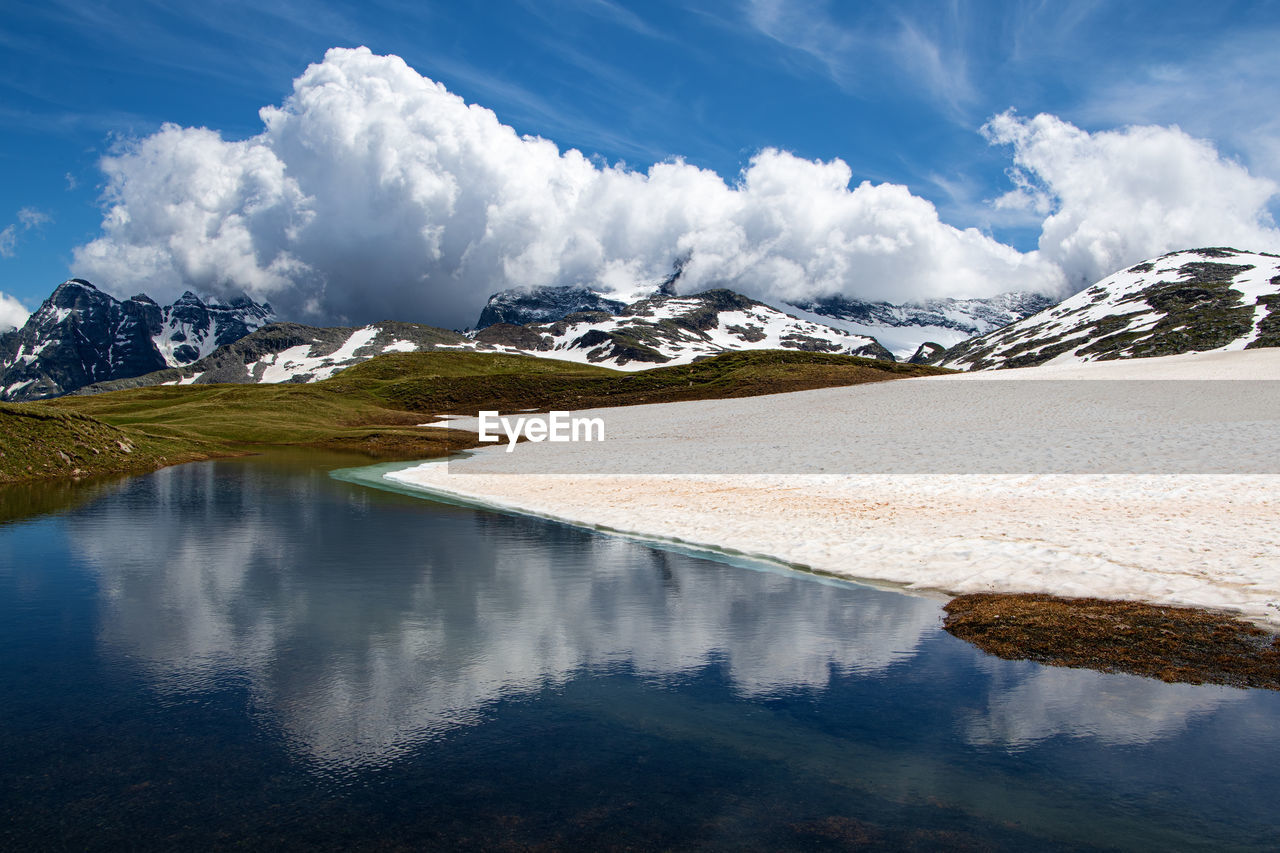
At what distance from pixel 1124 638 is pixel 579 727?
429 inches

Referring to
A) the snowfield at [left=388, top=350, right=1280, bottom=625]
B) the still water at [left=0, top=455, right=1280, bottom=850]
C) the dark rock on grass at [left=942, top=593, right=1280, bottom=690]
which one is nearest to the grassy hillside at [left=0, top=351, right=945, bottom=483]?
the snowfield at [left=388, top=350, right=1280, bottom=625]

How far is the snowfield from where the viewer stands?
19.8 metres

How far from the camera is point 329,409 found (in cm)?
10788

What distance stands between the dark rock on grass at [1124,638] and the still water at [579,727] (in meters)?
0.57

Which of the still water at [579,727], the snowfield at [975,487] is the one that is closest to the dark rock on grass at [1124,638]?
the still water at [579,727]

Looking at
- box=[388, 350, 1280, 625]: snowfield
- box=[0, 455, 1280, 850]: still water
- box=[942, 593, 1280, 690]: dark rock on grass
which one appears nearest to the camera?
box=[0, 455, 1280, 850]: still water

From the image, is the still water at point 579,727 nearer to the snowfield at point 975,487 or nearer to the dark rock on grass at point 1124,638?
the dark rock on grass at point 1124,638

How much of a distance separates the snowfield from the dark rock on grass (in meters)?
1.15

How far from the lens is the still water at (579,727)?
885cm

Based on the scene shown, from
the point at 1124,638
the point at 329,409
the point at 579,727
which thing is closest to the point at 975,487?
the point at 1124,638

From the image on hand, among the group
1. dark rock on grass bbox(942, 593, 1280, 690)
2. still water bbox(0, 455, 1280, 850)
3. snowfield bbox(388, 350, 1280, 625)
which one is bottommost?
still water bbox(0, 455, 1280, 850)

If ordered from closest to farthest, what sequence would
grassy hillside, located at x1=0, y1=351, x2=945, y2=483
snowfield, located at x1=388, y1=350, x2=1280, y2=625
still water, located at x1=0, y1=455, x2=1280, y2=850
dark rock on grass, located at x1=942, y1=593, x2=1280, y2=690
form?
still water, located at x1=0, y1=455, x2=1280, y2=850 → dark rock on grass, located at x1=942, y1=593, x2=1280, y2=690 → snowfield, located at x1=388, y1=350, x2=1280, y2=625 → grassy hillside, located at x1=0, y1=351, x2=945, y2=483

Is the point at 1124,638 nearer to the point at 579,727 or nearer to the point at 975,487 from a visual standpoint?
the point at 579,727

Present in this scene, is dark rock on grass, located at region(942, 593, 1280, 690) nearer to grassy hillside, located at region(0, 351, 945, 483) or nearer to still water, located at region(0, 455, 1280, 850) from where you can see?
still water, located at region(0, 455, 1280, 850)
